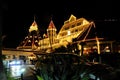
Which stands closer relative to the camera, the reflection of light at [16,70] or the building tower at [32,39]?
the reflection of light at [16,70]

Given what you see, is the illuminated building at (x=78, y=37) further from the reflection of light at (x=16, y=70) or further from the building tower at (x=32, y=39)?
the reflection of light at (x=16, y=70)

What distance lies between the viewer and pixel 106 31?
4553cm

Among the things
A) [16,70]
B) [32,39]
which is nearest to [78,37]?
[16,70]

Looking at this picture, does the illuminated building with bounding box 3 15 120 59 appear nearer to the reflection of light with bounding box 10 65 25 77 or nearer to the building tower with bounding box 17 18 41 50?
the building tower with bounding box 17 18 41 50

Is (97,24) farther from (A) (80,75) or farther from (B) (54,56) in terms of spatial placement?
(A) (80,75)

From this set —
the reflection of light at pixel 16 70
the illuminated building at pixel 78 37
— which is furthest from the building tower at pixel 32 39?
the reflection of light at pixel 16 70

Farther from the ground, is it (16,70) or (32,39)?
(32,39)

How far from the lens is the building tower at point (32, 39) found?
10462cm

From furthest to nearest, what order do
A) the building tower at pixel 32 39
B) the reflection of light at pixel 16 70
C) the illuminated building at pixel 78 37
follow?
1. the building tower at pixel 32 39
2. the illuminated building at pixel 78 37
3. the reflection of light at pixel 16 70

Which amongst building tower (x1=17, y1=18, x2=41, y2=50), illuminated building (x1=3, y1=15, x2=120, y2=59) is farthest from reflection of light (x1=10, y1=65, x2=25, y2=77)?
building tower (x1=17, y1=18, x2=41, y2=50)

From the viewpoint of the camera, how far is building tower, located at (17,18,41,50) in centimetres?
10462

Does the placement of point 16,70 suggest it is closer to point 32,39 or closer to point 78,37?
point 78,37

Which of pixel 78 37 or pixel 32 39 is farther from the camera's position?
pixel 32 39

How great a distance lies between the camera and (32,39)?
11075cm
